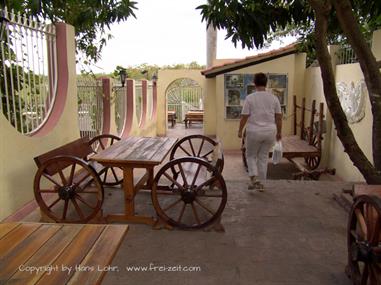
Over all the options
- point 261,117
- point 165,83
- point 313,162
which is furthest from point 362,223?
point 165,83

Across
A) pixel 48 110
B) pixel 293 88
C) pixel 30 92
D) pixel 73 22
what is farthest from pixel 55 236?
pixel 293 88

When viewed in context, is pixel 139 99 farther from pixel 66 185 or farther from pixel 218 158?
pixel 66 185

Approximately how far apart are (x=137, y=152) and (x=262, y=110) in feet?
5.32

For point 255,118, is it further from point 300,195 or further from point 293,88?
point 293,88

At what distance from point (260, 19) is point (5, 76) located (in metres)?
2.79

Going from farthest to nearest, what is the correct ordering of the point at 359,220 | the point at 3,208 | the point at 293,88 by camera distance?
the point at 293,88, the point at 3,208, the point at 359,220

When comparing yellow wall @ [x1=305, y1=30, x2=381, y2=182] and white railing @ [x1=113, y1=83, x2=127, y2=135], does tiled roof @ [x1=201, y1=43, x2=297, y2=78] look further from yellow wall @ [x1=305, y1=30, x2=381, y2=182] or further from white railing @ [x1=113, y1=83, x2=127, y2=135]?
white railing @ [x1=113, y1=83, x2=127, y2=135]

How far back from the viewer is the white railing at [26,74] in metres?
3.95

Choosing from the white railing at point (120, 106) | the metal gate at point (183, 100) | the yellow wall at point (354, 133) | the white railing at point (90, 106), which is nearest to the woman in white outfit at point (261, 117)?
the yellow wall at point (354, 133)

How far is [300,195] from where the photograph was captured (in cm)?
475

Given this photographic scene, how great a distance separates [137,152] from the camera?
4000 millimetres

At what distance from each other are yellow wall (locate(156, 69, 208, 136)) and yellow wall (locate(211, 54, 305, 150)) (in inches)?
153

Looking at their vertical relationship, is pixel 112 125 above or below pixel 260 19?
below

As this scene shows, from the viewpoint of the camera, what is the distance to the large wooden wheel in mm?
2213
